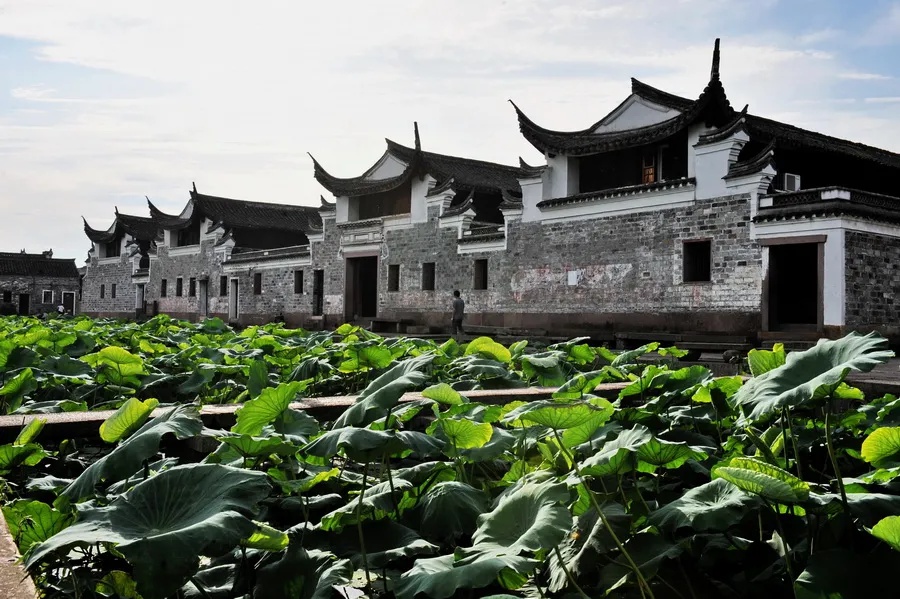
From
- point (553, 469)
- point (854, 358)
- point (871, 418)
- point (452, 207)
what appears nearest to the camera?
point (854, 358)

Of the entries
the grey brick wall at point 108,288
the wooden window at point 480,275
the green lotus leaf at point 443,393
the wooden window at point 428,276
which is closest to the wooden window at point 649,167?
the wooden window at point 480,275

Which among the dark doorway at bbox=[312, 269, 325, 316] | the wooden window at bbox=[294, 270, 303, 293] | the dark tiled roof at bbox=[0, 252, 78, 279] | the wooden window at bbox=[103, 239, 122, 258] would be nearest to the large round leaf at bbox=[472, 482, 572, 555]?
the dark doorway at bbox=[312, 269, 325, 316]

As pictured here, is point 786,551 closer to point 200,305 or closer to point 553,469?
point 553,469

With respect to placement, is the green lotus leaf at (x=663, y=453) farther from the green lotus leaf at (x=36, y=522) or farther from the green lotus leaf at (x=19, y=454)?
the green lotus leaf at (x=19, y=454)

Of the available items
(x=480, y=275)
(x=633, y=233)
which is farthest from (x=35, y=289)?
(x=633, y=233)

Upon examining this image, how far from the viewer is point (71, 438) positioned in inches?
116

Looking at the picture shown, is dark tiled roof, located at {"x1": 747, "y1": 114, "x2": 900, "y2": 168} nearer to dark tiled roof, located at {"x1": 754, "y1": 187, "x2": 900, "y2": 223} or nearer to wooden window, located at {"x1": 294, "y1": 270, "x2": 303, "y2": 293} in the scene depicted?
dark tiled roof, located at {"x1": 754, "y1": 187, "x2": 900, "y2": 223}

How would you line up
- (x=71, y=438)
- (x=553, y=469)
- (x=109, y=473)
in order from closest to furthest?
(x=109, y=473), (x=553, y=469), (x=71, y=438)

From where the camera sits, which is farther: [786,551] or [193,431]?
[193,431]

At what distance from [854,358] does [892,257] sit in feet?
45.5

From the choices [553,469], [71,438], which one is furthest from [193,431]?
[71,438]

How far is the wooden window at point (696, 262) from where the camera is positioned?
15016 mm

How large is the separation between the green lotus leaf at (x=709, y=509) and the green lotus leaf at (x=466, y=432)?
0.51 meters

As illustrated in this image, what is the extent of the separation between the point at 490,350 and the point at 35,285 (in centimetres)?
4639
